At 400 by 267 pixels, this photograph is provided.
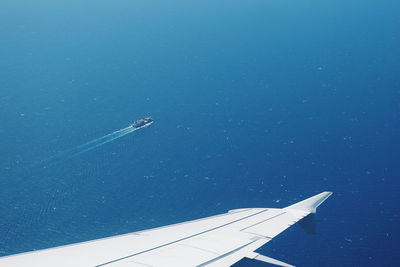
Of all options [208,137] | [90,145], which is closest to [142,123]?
[90,145]

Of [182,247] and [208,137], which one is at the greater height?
[208,137]

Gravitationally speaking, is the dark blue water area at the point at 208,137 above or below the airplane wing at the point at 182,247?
above

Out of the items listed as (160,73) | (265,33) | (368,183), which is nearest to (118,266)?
(368,183)

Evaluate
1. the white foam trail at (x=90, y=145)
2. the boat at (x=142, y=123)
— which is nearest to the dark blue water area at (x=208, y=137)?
the white foam trail at (x=90, y=145)

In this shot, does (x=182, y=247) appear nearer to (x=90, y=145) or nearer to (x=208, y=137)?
(x=208, y=137)

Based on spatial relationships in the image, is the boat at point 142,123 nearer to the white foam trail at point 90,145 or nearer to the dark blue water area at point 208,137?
the white foam trail at point 90,145

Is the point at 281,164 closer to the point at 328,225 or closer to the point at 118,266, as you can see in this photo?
the point at 328,225

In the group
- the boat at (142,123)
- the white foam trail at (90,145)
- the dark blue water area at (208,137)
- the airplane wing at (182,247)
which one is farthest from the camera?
the boat at (142,123)
